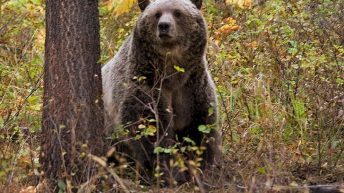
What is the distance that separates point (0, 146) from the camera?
5.84m

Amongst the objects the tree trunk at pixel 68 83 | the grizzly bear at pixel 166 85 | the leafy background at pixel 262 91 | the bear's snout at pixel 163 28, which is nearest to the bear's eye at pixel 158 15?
the grizzly bear at pixel 166 85

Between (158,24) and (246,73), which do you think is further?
(246,73)

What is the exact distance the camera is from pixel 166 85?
6.48 meters

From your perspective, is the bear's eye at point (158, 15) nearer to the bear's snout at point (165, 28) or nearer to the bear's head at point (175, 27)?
the bear's head at point (175, 27)

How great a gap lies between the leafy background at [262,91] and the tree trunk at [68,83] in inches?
8.8

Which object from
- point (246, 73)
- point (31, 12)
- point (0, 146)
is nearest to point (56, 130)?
point (0, 146)

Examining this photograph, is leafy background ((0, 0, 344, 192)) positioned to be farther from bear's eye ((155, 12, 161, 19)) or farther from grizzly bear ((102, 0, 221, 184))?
bear's eye ((155, 12, 161, 19))

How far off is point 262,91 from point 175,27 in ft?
5.73

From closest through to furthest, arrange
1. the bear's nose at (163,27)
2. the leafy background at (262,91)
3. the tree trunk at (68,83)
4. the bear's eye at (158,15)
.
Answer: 1. the tree trunk at (68,83)
2. the leafy background at (262,91)
3. the bear's nose at (163,27)
4. the bear's eye at (158,15)

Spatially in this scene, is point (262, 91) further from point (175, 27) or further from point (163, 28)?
point (163, 28)

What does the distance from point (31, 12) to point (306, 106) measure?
450 centimetres

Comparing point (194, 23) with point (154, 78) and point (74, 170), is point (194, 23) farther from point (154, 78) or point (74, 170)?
point (74, 170)

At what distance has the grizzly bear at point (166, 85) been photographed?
248 inches

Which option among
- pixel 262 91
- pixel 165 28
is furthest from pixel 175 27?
pixel 262 91
